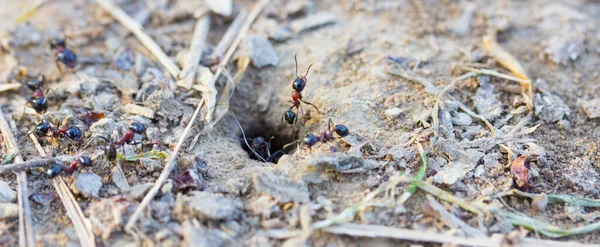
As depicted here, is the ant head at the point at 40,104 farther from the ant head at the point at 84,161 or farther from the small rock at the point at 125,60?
the ant head at the point at 84,161

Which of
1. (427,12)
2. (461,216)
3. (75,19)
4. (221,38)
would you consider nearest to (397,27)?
(427,12)

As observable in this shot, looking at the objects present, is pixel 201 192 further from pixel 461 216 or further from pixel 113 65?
pixel 113 65

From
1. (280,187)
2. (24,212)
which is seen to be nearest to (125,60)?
(24,212)

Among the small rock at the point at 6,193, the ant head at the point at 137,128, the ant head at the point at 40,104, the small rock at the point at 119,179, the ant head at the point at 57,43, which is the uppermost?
the ant head at the point at 57,43

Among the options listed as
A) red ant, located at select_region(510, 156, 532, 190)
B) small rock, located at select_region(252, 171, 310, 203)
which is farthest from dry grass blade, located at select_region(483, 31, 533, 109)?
small rock, located at select_region(252, 171, 310, 203)

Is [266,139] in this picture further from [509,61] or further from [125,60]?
[509,61]

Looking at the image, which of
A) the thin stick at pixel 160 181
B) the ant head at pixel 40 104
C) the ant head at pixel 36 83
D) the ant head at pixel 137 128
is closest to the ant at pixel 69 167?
the ant head at pixel 137 128
